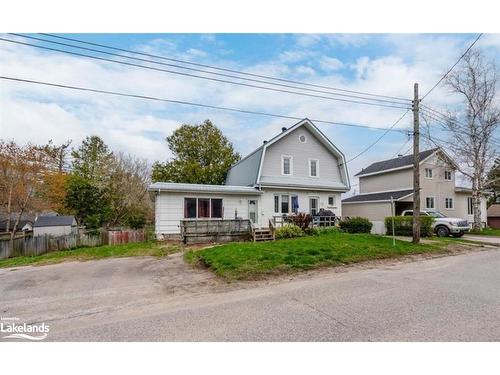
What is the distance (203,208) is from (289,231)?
499 cm

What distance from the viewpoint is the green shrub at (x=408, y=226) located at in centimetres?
1594

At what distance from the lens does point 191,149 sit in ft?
101

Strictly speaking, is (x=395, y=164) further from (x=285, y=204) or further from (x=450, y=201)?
(x=285, y=204)

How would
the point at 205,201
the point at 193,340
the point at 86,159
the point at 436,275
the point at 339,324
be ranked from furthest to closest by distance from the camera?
the point at 86,159 → the point at 205,201 → the point at 436,275 → the point at 339,324 → the point at 193,340

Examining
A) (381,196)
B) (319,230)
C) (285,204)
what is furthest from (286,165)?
(381,196)

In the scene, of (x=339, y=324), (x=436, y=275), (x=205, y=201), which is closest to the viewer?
(x=339, y=324)

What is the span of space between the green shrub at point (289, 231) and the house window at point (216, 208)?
3.62 metres

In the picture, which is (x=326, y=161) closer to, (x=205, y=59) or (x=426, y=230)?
(x=426, y=230)

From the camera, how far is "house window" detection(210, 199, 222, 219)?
1566 cm

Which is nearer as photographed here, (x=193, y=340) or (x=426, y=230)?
(x=193, y=340)

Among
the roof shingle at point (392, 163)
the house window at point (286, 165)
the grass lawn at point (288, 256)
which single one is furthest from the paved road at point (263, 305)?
the roof shingle at point (392, 163)

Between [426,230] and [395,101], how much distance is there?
25.9ft

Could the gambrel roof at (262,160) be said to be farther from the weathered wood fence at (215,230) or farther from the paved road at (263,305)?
the paved road at (263,305)

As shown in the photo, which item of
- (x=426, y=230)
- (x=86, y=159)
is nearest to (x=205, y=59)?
(x=426, y=230)
